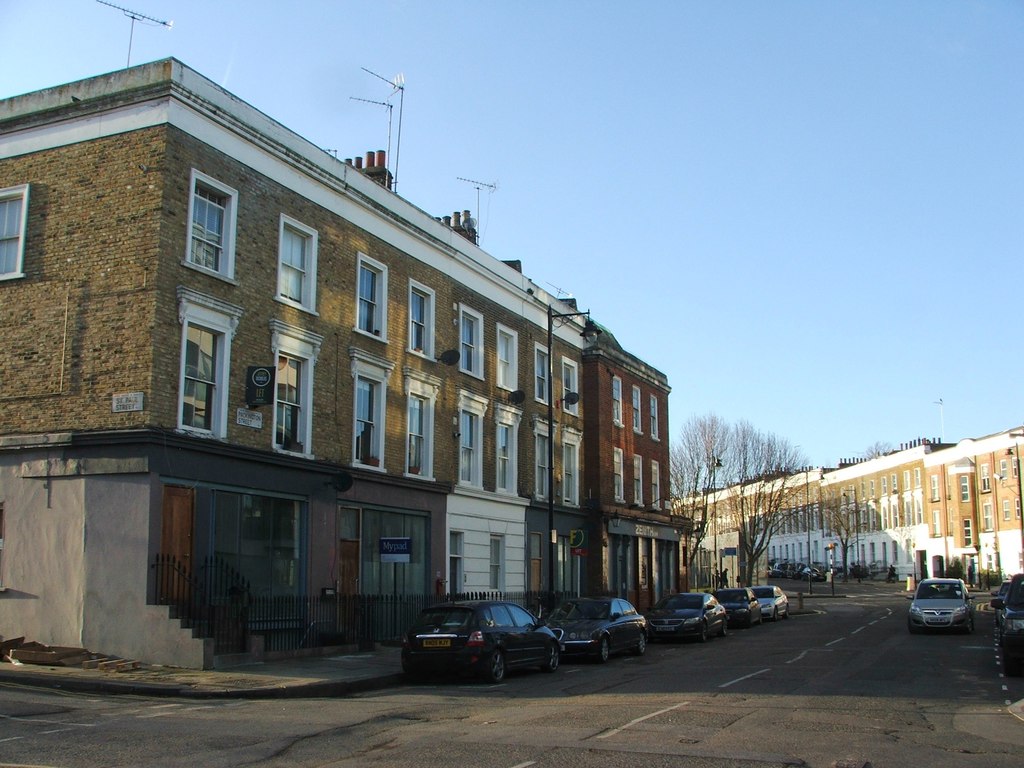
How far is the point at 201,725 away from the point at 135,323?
30.6 ft

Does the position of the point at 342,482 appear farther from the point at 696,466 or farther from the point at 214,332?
the point at 696,466

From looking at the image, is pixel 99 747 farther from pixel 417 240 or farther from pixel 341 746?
pixel 417 240

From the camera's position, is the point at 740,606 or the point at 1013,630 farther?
the point at 740,606

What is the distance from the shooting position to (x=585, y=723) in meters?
12.6

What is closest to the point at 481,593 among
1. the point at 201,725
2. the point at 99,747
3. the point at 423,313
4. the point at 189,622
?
the point at 423,313

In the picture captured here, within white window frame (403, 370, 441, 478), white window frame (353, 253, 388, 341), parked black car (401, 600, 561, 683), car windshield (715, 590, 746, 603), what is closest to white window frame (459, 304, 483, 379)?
white window frame (403, 370, 441, 478)

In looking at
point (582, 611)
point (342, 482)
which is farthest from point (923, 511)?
point (342, 482)

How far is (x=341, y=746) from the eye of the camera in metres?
11.1

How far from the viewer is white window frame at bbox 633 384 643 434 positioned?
4412cm

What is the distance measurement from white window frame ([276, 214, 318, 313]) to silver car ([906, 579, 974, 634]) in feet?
61.3

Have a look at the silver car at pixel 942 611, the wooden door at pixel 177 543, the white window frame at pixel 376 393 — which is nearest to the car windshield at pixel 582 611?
the white window frame at pixel 376 393

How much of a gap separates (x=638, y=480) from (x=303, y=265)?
75.7ft

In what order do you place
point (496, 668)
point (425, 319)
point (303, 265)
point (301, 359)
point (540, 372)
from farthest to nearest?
point (540, 372), point (425, 319), point (303, 265), point (301, 359), point (496, 668)

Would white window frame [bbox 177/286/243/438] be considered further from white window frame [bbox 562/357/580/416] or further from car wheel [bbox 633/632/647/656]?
white window frame [bbox 562/357/580/416]
